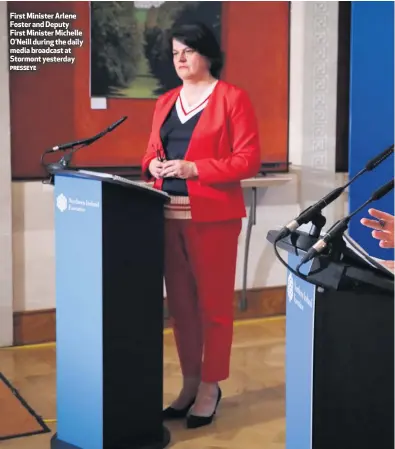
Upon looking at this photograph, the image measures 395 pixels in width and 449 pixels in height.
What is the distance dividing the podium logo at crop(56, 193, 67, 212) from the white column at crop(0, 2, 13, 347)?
1.33m

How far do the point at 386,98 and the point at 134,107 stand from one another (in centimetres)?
149

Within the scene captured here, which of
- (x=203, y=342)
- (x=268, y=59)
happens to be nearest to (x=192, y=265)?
(x=203, y=342)

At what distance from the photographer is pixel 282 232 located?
5.49 ft

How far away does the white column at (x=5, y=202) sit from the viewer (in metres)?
3.67

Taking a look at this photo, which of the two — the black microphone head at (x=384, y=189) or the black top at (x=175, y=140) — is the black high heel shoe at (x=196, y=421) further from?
the black microphone head at (x=384, y=189)

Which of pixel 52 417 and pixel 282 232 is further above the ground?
pixel 282 232

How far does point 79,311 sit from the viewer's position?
2.45 m

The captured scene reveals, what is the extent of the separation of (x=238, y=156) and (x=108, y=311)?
0.73 metres

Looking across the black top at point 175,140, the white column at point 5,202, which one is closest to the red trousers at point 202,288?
the black top at point 175,140

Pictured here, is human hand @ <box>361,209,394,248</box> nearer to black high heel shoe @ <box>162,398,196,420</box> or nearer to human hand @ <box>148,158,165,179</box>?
human hand @ <box>148,158,165,179</box>

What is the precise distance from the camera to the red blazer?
2660 mm

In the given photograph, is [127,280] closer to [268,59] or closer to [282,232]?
[282,232]

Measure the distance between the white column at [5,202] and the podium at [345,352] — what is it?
7.43 feet


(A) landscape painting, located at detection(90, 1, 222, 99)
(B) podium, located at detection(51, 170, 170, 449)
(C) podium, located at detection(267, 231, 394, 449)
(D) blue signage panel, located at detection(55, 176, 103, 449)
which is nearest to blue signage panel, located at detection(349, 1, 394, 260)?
(A) landscape painting, located at detection(90, 1, 222, 99)
